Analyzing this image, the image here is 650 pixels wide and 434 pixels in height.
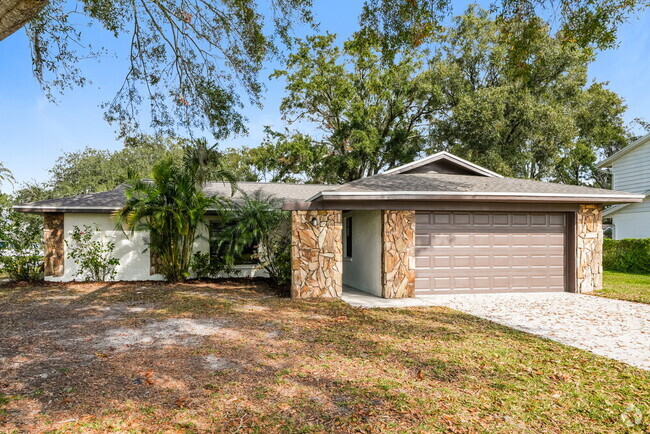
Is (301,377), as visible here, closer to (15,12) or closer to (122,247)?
(15,12)

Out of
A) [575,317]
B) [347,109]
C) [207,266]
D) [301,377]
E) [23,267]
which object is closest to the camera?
[301,377]

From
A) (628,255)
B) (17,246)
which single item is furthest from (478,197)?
(17,246)

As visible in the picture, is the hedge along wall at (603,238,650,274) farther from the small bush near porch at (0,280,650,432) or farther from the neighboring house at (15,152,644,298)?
the small bush near porch at (0,280,650,432)

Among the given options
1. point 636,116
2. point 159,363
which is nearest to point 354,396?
point 159,363

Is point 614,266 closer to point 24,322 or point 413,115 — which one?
point 413,115

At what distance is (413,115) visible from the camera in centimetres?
2395

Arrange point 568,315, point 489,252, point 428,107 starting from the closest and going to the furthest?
1. point 568,315
2. point 489,252
3. point 428,107

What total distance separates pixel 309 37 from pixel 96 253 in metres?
15.7

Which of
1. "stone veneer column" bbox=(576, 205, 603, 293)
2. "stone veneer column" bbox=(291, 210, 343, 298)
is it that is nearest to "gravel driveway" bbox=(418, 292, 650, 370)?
"stone veneer column" bbox=(576, 205, 603, 293)

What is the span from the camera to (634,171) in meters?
18.9

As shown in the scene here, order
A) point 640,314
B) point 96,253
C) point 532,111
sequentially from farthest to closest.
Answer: point 532,111 → point 96,253 → point 640,314

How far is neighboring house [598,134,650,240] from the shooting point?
17672 mm

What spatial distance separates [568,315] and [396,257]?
360 cm

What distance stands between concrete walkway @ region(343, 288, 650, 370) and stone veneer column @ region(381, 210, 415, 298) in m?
0.38
